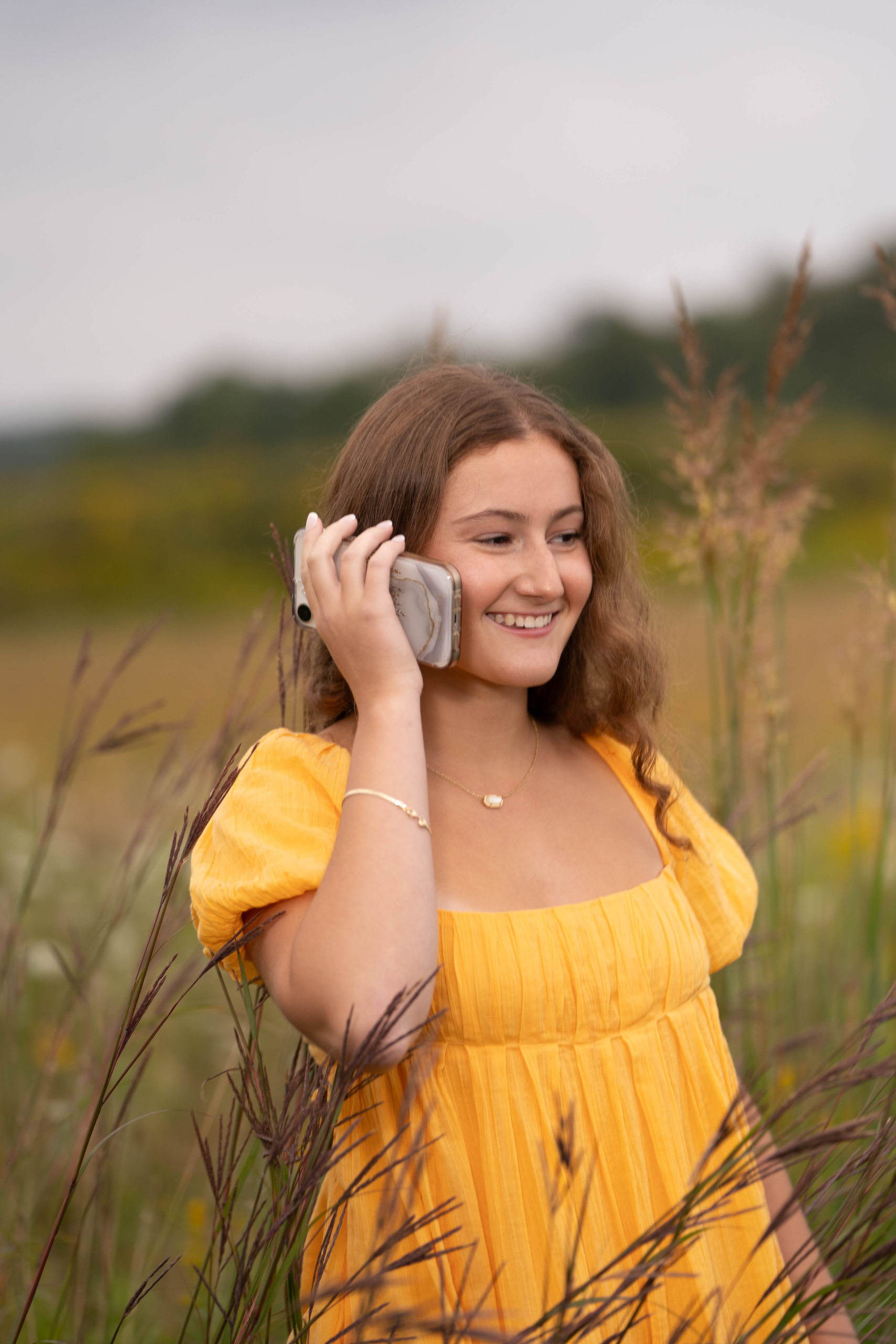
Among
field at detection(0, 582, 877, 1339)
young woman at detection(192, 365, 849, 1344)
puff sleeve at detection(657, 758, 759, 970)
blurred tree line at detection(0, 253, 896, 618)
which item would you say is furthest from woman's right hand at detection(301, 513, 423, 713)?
blurred tree line at detection(0, 253, 896, 618)

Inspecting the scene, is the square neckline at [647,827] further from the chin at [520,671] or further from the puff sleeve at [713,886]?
the chin at [520,671]

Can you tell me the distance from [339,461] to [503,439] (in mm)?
277

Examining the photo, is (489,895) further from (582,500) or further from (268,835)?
(582,500)

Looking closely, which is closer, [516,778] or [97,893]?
[516,778]

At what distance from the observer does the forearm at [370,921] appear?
38.0 inches

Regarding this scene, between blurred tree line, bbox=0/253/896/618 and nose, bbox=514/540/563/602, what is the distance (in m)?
11.9

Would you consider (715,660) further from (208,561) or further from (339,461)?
(208,561)

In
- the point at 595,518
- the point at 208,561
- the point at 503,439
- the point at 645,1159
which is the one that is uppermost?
the point at 503,439

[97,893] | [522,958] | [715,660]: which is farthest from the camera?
[97,893]

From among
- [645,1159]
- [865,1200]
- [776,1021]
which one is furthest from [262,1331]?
[776,1021]

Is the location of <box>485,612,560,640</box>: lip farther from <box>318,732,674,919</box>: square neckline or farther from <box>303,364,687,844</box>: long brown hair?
<box>318,732,674,919</box>: square neckline

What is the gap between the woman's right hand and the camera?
114 cm

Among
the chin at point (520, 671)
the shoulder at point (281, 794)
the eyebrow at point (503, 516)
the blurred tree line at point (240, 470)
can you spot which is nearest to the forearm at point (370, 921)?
the shoulder at point (281, 794)

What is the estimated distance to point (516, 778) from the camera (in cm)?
138
